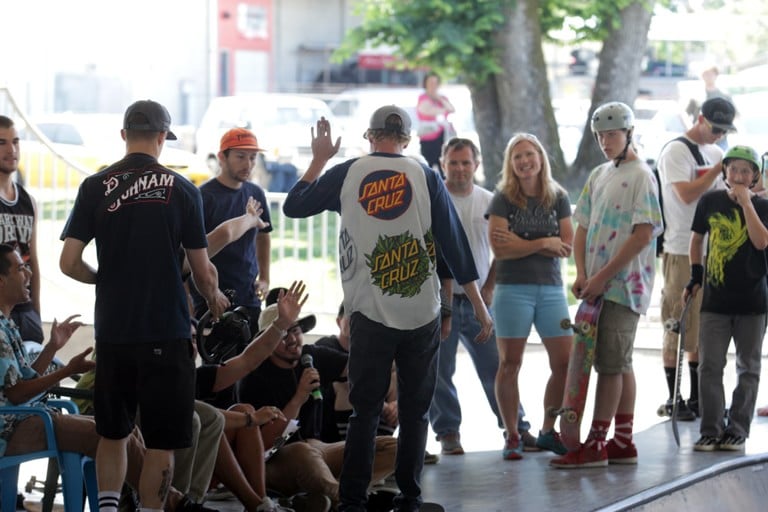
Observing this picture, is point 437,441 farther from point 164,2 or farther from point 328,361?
point 164,2

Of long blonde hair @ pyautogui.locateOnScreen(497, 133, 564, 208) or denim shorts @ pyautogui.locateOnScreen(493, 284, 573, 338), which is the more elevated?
long blonde hair @ pyautogui.locateOnScreen(497, 133, 564, 208)

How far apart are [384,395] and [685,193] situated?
317 cm

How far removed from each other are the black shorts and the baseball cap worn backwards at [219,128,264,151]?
2305 millimetres

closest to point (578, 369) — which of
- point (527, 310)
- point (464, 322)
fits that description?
point (527, 310)

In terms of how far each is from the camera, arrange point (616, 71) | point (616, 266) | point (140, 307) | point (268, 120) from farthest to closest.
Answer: point (268, 120), point (616, 71), point (616, 266), point (140, 307)

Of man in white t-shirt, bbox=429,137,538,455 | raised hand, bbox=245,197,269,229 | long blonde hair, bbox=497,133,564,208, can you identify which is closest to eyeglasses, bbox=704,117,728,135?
long blonde hair, bbox=497,133,564,208

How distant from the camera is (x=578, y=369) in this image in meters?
7.43

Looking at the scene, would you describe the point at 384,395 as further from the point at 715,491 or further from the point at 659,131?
the point at 659,131

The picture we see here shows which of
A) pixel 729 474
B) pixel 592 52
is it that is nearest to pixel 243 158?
pixel 729 474

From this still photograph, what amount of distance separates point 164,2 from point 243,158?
3480 cm

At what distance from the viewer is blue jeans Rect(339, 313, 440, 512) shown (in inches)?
237

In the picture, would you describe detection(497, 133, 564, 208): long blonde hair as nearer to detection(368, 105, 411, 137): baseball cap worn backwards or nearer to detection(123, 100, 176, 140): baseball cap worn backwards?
detection(368, 105, 411, 137): baseball cap worn backwards

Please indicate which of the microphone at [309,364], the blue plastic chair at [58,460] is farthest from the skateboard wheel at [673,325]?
the blue plastic chair at [58,460]

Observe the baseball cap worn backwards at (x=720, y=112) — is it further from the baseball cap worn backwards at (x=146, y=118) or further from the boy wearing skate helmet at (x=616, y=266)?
the baseball cap worn backwards at (x=146, y=118)
